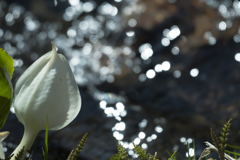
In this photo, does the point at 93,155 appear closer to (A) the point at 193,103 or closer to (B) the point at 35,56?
(A) the point at 193,103

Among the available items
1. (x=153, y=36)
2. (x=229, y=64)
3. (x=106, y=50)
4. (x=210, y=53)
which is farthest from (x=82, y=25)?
(x=229, y=64)

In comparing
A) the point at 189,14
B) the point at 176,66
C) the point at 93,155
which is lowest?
the point at 93,155

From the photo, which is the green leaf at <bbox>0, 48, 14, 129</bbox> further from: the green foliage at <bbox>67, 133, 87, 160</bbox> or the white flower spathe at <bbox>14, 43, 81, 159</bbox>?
the green foliage at <bbox>67, 133, 87, 160</bbox>

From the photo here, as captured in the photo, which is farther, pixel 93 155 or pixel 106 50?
pixel 106 50

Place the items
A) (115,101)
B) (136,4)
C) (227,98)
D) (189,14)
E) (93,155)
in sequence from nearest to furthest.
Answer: (93,155) → (227,98) → (115,101) → (189,14) → (136,4)

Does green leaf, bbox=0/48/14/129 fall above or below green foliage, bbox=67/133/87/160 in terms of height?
above

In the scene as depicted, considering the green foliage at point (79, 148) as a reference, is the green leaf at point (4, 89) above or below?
above

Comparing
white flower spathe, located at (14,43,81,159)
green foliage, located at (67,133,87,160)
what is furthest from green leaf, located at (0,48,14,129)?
green foliage, located at (67,133,87,160)

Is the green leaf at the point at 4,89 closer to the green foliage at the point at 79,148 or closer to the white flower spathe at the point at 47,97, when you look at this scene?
the white flower spathe at the point at 47,97

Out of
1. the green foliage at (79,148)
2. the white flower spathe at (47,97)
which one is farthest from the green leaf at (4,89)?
the green foliage at (79,148)

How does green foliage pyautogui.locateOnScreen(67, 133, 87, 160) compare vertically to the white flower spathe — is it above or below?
below

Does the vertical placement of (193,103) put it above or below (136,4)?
below
